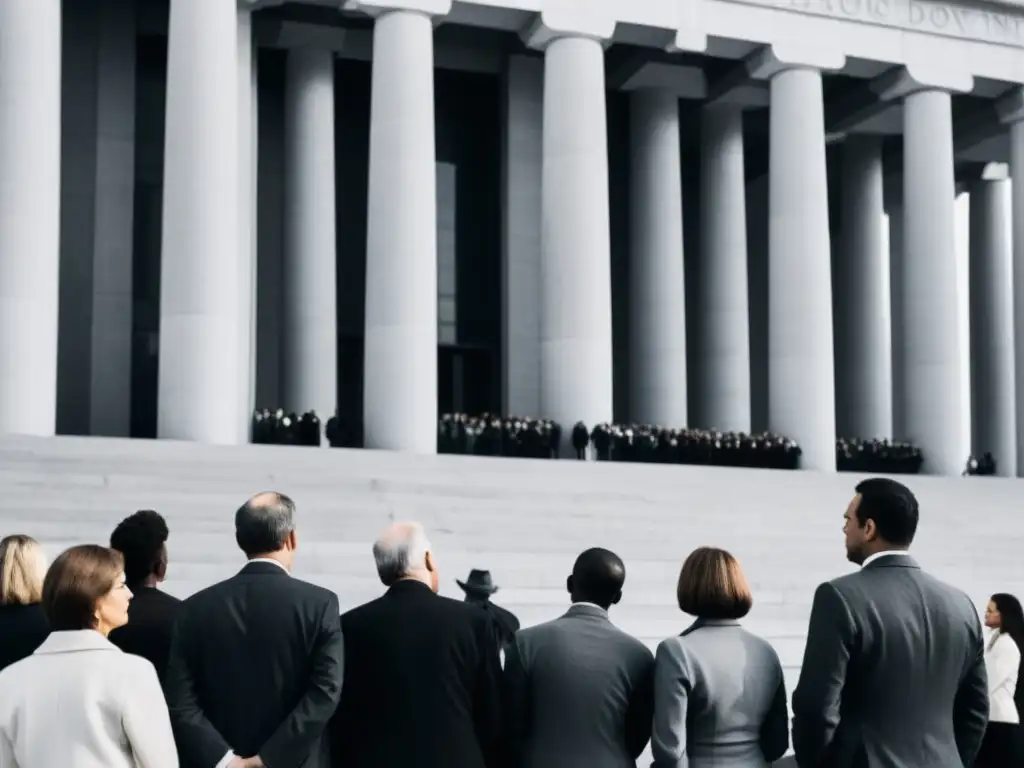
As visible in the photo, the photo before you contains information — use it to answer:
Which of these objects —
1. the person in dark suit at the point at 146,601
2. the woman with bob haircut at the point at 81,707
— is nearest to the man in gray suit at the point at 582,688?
the person in dark suit at the point at 146,601

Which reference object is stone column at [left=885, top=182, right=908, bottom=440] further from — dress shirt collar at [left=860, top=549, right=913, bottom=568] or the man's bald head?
the man's bald head

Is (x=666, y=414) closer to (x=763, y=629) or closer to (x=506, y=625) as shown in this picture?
(x=763, y=629)

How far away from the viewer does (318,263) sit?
187ft

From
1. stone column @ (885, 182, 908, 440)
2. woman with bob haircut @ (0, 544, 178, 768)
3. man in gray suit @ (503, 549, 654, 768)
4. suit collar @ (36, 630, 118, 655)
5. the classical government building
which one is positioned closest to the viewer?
woman with bob haircut @ (0, 544, 178, 768)

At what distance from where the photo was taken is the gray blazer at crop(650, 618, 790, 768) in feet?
34.8

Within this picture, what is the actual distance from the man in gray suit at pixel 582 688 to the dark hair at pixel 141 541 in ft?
9.03

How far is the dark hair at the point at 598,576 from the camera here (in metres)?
10.9

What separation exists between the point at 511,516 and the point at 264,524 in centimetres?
2853

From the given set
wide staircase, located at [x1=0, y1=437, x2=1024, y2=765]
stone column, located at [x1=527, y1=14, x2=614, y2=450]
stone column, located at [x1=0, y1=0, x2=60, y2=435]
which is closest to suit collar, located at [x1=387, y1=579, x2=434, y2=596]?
wide staircase, located at [x1=0, y1=437, x2=1024, y2=765]

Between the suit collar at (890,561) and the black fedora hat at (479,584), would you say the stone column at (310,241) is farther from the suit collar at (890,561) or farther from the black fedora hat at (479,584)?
the suit collar at (890,561)

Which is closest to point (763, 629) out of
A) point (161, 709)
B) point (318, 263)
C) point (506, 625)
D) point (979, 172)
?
point (506, 625)

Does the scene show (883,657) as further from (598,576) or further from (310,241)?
(310,241)

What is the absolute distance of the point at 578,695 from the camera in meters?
10.8

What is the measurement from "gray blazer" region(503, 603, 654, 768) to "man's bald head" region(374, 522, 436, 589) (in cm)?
109
